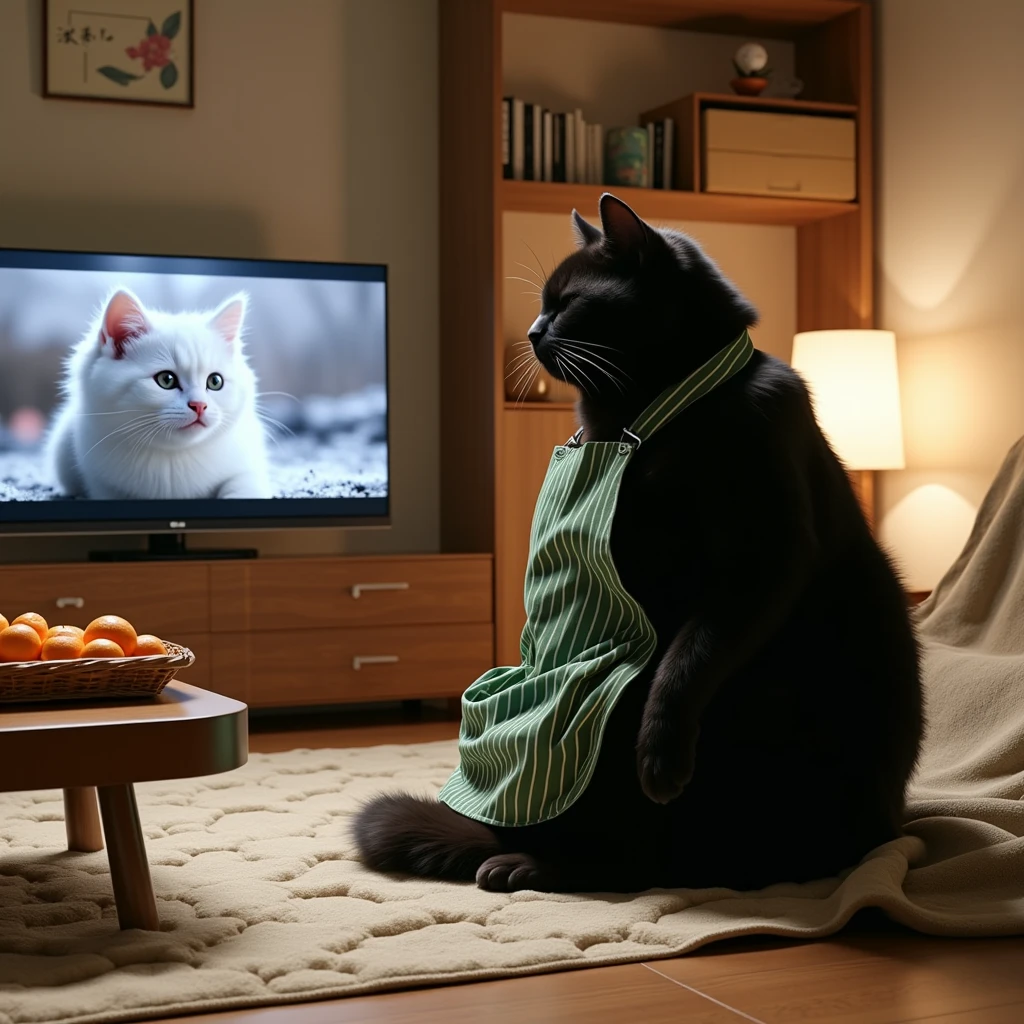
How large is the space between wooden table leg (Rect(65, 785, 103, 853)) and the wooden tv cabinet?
1.42m

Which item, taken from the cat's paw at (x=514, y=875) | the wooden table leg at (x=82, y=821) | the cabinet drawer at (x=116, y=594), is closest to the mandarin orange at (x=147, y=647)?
the wooden table leg at (x=82, y=821)

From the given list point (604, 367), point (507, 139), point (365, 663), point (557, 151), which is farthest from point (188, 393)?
point (604, 367)

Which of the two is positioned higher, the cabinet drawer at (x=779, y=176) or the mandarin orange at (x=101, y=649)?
the cabinet drawer at (x=779, y=176)

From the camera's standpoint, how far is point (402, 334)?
4.36 metres

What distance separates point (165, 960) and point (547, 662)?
0.68 metres

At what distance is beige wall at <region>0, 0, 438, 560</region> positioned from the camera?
156 inches

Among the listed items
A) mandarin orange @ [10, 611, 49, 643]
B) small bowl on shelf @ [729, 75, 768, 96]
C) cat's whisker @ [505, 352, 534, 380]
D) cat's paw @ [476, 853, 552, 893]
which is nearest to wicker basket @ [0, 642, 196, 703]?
mandarin orange @ [10, 611, 49, 643]

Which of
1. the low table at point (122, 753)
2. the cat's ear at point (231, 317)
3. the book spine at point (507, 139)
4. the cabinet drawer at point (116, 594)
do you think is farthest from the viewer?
the book spine at point (507, 139)

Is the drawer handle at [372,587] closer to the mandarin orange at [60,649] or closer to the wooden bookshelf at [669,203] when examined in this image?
the wooden bookshelf at [669,203]

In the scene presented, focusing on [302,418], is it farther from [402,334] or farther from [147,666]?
[147,666]

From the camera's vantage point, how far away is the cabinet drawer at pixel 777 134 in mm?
4172

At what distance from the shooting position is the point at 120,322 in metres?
3.78

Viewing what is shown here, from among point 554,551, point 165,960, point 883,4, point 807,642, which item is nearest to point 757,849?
point 807,642

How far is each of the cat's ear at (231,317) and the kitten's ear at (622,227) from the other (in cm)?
216
